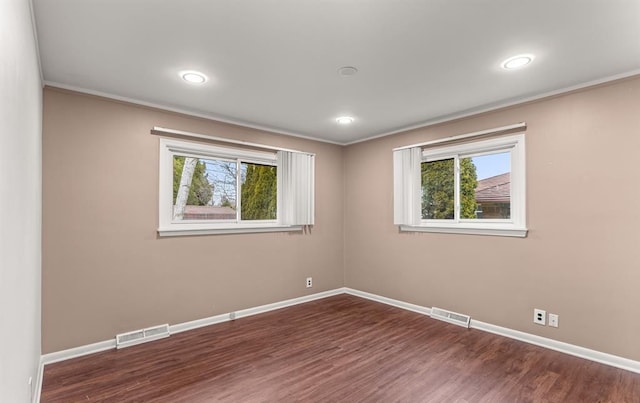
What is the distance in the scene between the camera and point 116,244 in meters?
3.19

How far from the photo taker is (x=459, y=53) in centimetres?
238

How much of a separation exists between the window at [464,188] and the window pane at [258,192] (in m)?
1.73

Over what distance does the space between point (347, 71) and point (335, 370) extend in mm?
2495

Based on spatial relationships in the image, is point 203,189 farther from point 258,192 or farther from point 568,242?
point 568,242

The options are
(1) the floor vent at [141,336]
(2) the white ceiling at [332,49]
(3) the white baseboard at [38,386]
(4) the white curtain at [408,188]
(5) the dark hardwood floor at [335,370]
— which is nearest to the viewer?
(2) the white ceiling at [332,49]

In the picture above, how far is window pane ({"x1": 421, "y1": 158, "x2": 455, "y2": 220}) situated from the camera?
13.4ft

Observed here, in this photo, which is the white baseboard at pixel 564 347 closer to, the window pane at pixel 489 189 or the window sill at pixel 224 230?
the window pane at pixel 489 189

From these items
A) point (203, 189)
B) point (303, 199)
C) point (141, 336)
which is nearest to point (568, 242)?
point (303, 199)

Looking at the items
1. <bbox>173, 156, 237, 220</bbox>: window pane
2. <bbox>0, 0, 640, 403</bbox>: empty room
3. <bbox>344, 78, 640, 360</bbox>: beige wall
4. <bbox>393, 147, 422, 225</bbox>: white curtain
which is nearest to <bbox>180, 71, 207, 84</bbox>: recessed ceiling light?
<bbox>0, 0, 640, 403</bbox>: empty room

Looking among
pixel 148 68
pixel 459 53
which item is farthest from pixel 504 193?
pixel 148 68

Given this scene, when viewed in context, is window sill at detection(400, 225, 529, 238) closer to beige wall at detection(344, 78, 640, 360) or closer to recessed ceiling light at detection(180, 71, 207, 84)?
beige wall at detection(344, 78, 640, 360)

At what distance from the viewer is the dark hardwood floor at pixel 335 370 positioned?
2.34 meters

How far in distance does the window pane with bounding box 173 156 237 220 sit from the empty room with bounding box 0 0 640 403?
0.03 m

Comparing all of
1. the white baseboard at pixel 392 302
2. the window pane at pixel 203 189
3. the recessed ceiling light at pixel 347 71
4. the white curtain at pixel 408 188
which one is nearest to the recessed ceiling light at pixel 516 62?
the recessed ceiling light at pixel 347 71
